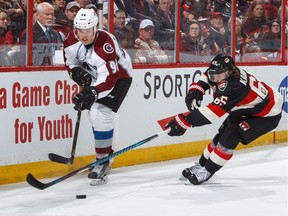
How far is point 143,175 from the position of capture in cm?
702

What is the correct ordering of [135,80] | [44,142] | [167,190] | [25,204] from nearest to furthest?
[25,204] → [167,190] → [44,142] → [135,80]

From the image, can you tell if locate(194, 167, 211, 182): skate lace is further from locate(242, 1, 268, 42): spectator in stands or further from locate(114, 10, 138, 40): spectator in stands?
locate(242, 1, 268, 42): spectator in stands

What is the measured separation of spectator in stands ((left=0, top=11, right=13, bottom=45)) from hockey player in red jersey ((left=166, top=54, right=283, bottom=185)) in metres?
1.29

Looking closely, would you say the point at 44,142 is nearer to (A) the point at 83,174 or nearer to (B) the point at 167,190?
(A) the point at 83,174

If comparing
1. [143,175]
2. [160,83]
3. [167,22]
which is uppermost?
[167,22]

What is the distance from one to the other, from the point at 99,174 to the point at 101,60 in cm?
80

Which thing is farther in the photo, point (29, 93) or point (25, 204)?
point (29, 93)

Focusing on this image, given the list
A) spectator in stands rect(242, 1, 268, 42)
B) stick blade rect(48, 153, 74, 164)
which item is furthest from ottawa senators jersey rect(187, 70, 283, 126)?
spectator in stands rect(242, 1, 268, 42)

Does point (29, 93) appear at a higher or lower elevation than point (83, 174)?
higher

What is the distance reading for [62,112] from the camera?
22.5 ft

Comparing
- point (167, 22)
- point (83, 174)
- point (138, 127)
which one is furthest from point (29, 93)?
point (167, 22)

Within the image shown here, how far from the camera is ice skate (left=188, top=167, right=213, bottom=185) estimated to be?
6496 mm

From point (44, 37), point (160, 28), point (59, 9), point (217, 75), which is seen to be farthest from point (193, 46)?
point (217, 75)

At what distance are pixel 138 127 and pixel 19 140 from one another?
1.40 metres
